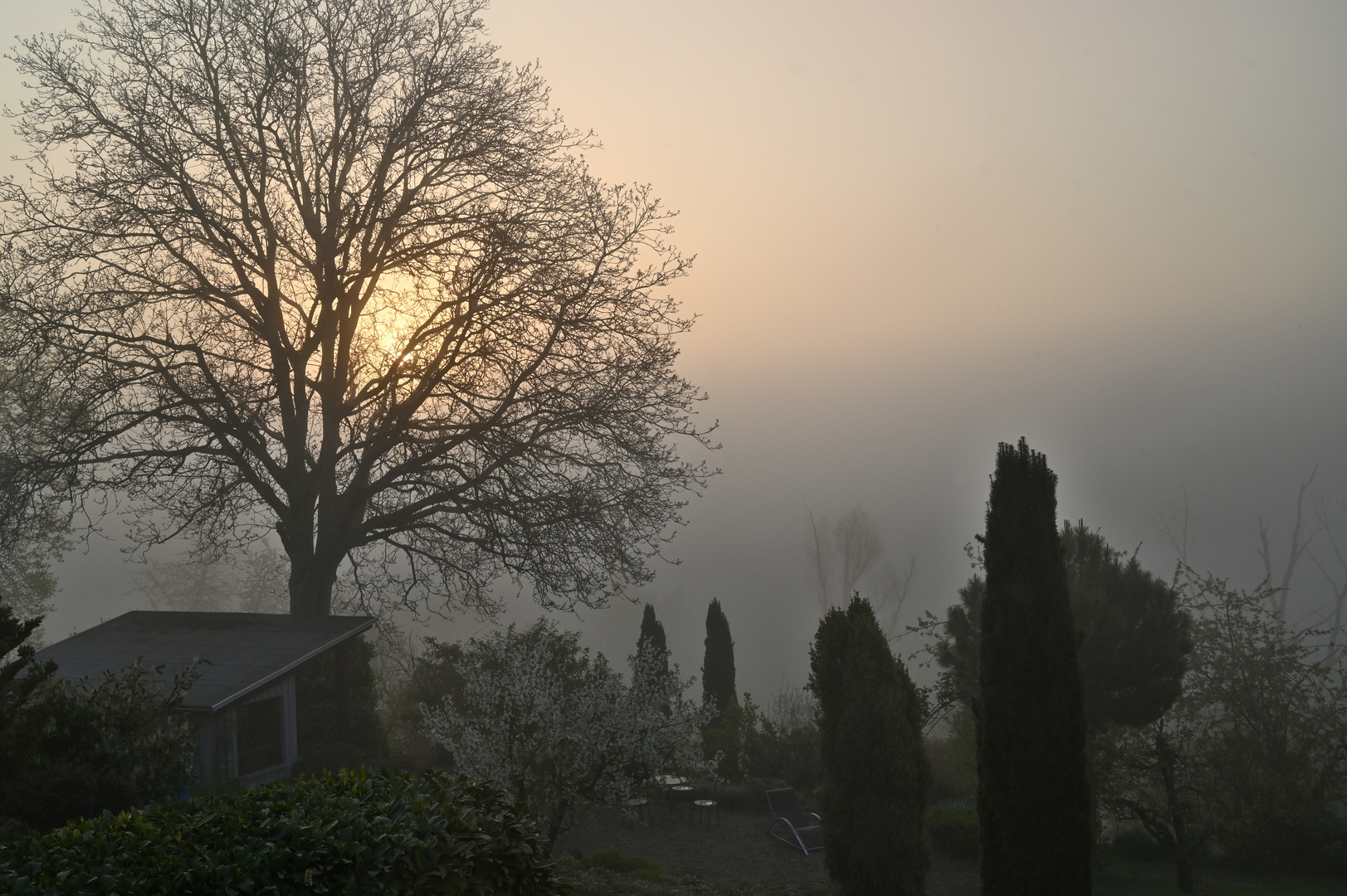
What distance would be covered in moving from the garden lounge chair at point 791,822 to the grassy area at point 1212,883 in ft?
14.3

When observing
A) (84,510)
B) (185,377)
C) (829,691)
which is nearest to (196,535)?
(84,510)

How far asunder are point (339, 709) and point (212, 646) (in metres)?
3.05

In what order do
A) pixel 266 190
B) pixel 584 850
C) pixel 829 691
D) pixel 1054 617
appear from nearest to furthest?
pixel 1054 617, pixel 829 691, pixel 584 850, pixel 266 190

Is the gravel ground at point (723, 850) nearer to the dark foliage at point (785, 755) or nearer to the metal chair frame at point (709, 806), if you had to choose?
the metal chair frame at point (709, 806)

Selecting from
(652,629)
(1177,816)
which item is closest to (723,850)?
(1177,816)

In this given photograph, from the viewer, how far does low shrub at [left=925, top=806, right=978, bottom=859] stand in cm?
1378

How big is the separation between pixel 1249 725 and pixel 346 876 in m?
15.7

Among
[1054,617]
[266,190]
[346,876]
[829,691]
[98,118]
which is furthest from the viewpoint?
[266,190]

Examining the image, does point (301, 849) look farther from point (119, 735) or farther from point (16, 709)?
point (119, 735)

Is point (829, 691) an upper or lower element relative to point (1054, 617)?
lower

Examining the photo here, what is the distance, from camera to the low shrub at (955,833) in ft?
45.2

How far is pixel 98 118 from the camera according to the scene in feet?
49.6

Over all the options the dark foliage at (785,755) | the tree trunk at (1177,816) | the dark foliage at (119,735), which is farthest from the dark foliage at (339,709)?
the tree trunk at (1177,816)

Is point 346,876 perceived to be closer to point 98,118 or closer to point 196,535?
point 196,535
